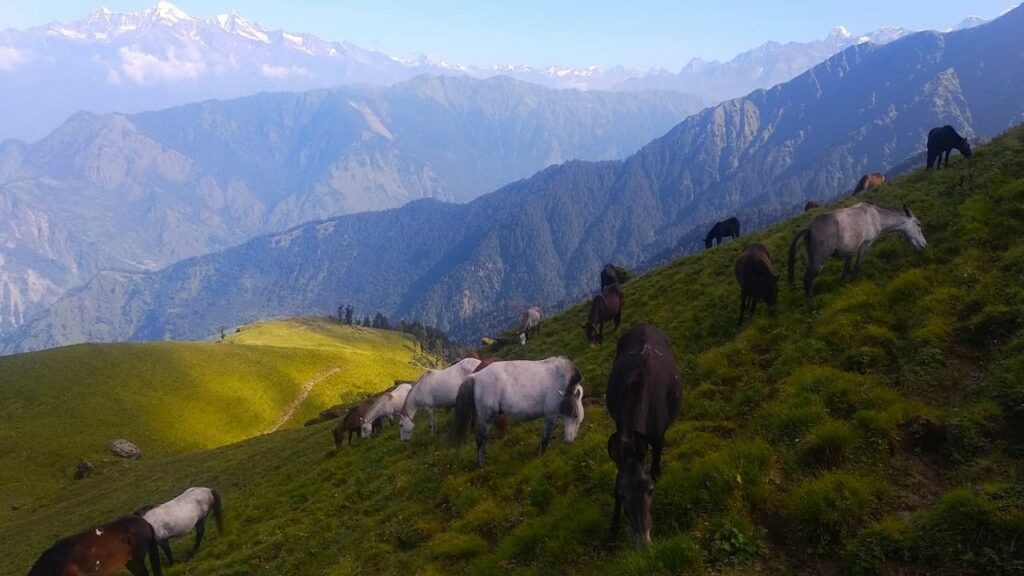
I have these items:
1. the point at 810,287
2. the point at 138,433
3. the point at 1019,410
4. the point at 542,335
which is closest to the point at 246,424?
the point at 138,433

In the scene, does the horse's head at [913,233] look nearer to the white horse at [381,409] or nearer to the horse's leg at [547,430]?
the horse's leg at [547,430]

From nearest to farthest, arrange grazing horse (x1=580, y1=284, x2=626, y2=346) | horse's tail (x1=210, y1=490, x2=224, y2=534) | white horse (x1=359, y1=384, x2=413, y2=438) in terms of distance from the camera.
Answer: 1. horse's tail (x1=210, y1=490, x2=224, y2=534)
2. grazing horse (x1=580, y1=284, x2=626, y2=346)
3. white horse (x1=359, y1=384, x2=413, y2=438)

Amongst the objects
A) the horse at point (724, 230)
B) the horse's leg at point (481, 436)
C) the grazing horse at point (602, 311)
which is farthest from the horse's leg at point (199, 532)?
the horse at point (724, 230)

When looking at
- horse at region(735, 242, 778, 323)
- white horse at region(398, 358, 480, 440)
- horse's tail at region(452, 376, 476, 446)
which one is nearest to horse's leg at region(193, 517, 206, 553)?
white horse at region(398, 358, 480, 440)

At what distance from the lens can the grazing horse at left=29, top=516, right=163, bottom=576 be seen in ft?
50.7

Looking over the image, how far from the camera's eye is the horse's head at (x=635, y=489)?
8.65 m

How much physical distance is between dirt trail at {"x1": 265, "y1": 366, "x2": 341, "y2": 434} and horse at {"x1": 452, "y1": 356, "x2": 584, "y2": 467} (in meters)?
77.2

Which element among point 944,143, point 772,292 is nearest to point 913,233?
point 772,292

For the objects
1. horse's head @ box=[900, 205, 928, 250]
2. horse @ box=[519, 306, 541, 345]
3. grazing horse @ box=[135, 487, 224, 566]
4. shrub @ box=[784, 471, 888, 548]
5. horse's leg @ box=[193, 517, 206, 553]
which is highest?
horse's head @ box=[900, 205, 928, 250]

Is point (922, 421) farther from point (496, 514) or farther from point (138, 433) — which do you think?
point (138, 433)

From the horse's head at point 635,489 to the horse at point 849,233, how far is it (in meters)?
11.3

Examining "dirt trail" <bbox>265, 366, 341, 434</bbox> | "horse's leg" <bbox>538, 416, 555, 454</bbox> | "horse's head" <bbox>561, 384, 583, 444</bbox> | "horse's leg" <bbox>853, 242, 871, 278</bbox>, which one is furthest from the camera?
"dirt trail" <bbox>265, 366, 341, 434</bbox>

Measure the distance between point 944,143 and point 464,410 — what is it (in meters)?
28.7

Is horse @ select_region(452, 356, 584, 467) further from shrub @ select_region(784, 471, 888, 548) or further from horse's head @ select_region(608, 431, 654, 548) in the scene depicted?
shrub @ select_region(784, 471, 888, 548)
